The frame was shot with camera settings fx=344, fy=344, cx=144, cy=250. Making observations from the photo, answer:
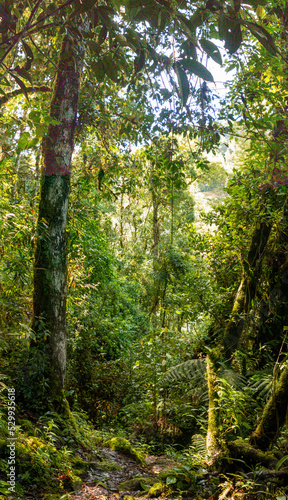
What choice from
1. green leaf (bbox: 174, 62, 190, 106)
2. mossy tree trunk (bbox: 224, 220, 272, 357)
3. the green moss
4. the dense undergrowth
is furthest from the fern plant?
green leaf (bbox: 174, 62, 190, 106)

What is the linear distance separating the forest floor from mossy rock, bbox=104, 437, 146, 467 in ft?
0.22

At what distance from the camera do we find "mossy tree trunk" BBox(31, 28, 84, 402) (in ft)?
13.1

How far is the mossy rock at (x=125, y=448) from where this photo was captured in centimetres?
432

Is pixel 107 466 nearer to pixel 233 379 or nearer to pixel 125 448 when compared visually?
pixel 125 448

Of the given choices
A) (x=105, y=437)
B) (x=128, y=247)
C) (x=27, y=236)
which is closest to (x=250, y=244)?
(x=27, y=236)

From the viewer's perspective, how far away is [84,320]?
6734 mm

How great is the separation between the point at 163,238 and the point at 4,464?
10872mm

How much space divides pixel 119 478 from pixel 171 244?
307 cm

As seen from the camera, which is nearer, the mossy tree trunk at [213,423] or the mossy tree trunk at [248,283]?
the mossy tree trunk at [213,423]

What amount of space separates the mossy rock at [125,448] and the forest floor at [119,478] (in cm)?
7

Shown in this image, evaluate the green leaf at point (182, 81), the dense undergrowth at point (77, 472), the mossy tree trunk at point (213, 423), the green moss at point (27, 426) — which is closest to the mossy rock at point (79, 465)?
the dense undergrowth at point (77, 472)

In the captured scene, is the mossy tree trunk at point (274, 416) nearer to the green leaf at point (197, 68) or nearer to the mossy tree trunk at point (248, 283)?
the mossy tree trunk at point (248, 283)

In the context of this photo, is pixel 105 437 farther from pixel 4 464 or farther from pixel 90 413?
pixel 4 464

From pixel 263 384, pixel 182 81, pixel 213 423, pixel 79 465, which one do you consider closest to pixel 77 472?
pixel 79 465
